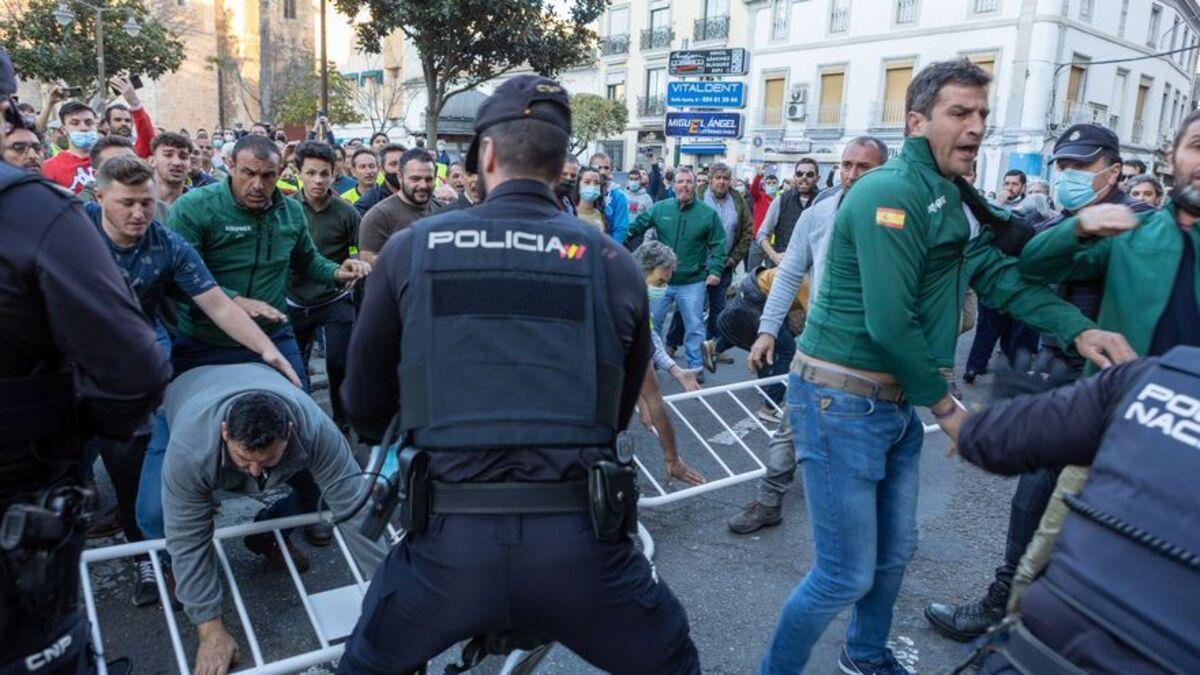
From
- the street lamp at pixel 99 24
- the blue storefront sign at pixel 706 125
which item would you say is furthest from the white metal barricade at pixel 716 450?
the street lamp at pixel 99 24

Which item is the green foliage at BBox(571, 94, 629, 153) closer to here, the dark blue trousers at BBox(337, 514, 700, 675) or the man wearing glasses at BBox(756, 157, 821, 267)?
the man wearing glasses at BBox(756, 157, 821, 267)

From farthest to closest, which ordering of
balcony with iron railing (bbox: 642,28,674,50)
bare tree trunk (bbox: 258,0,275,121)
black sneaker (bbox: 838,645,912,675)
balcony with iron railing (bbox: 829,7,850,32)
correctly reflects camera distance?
bare tree trunk (bbox: 258,0,275,121)
balcony with iron railing (bbox: 642,28,674,50)
balcony with iron railing (bbox: 829,7,850,32)
black sneaker (bbox: 838,645,912,675)

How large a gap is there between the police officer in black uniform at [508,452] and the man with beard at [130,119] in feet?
21.4

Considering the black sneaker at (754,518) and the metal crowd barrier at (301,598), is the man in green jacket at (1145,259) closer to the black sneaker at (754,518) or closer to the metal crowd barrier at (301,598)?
the black sneaker at (754,518)

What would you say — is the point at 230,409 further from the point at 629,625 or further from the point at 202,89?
the point at 202,89

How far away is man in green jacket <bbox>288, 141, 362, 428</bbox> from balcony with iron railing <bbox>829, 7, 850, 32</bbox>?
1191 inches

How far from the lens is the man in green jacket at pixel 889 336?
227 centimetres

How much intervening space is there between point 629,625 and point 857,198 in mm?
1402

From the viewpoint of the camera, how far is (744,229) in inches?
334

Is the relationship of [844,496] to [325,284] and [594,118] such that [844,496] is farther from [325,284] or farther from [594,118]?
[594,118]

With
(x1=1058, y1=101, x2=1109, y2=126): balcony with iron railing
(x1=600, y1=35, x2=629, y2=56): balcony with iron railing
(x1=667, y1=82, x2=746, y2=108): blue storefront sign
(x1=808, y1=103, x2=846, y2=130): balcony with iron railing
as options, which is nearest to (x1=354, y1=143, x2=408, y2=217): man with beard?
(x1=667, y1=82, x2=746, y2=108): blue storefront sign

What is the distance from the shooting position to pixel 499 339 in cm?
169

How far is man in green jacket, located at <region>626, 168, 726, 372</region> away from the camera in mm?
7133

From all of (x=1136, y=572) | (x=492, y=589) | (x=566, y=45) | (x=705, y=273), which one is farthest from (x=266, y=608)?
(x=566, y=45)
